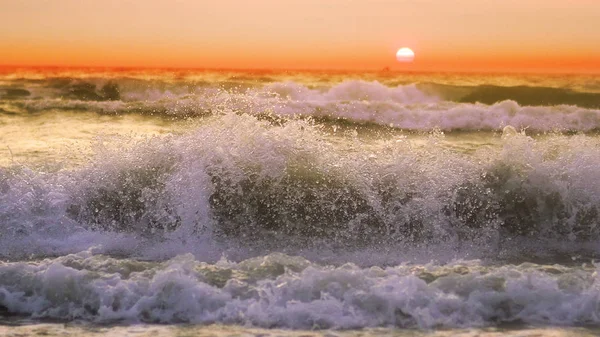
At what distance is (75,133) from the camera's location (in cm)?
1581

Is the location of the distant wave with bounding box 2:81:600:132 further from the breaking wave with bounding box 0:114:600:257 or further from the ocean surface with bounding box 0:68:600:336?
the breaking wave with bounding box 0:114:600:257

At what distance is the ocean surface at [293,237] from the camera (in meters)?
4.98

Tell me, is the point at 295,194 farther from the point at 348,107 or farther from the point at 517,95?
the point at 517,95

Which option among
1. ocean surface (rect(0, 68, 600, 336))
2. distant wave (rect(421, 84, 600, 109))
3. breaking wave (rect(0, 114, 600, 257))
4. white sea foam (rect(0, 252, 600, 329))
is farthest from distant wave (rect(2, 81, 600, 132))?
white sea foam (rect(0, 252, 600, 329))

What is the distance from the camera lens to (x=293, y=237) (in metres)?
7.30

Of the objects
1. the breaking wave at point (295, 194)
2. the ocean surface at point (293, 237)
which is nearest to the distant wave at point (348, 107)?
the ocean surface at point (293, 237)

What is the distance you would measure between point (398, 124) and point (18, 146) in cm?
949

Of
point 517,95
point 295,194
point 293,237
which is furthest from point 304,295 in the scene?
point 517,95

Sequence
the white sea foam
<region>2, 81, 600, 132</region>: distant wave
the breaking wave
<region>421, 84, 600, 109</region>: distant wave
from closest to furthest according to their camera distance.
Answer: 1. the white sea foam
2. the breaking wave
3. <region>2, 81, 600, 132</region>: distant wave
4. <region>421, 84, 600, 109</region>: distant wave

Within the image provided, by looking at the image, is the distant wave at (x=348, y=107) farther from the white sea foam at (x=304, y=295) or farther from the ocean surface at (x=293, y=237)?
the white sea foam at (x=304, y=295)

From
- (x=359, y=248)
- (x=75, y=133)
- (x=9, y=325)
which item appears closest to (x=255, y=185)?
(x=359, y=248)

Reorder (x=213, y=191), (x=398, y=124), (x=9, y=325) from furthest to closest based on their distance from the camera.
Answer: (x=398, y=124), (x=213, y=191), (x=9, y=325)

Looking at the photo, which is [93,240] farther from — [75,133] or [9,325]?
[75,133]

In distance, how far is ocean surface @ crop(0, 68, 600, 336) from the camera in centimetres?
498
